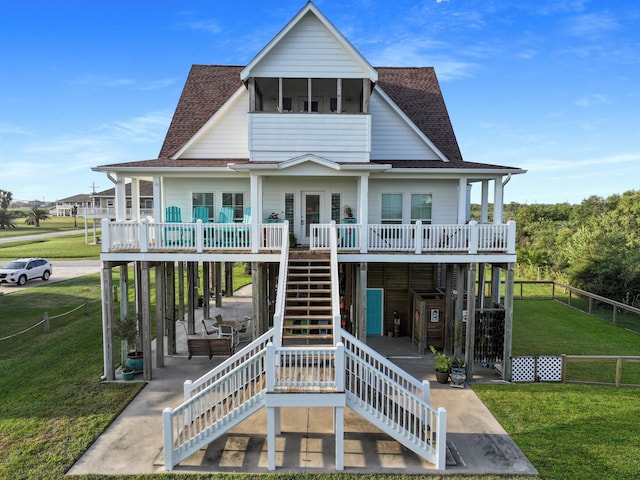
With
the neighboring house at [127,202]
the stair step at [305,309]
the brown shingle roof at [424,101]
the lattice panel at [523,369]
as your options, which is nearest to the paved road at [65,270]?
the neighboring house at [127,202]

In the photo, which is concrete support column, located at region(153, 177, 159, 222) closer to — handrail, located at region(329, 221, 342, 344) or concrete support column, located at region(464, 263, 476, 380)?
handrail, located at region(329, 221, 342, 344)

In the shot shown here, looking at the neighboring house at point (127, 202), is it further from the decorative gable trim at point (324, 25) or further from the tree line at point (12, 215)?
the tree line at point (12, 215)

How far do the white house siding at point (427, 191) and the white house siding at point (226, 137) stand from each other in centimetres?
555

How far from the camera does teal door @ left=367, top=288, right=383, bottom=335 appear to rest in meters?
18.8

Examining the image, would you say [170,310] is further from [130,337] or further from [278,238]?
[278,238]

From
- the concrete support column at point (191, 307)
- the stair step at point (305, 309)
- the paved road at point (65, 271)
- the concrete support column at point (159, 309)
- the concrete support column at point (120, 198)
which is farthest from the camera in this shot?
the paved road at point (65, 271)

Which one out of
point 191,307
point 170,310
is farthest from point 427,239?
point 191,307

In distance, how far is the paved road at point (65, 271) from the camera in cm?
2941

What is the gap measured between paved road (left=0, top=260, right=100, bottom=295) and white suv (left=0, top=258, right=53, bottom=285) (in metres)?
0.42

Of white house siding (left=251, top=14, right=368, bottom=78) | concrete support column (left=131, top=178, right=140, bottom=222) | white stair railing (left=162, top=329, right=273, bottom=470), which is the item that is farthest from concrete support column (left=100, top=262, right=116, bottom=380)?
white house siding (left=251, top=14, right=368, bottom=78)

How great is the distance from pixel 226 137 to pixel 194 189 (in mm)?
2414

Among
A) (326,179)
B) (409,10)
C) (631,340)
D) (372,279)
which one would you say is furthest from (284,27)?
(631,340)

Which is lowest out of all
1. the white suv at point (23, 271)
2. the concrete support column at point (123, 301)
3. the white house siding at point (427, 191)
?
the white suv at point (23, 271)

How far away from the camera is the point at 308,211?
1691 cm
